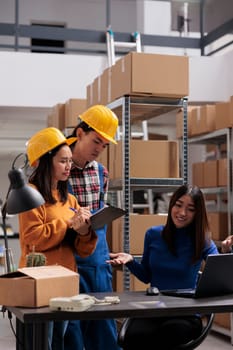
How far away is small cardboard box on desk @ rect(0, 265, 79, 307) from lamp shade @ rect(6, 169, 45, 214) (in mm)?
271

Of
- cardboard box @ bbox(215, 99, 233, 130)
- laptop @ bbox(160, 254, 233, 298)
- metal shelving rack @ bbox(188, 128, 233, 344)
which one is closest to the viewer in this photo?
laptop @ bbox(160, 254, 233, 298)

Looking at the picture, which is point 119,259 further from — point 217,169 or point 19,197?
point 217,169

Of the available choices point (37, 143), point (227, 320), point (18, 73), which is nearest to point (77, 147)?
point (37, 143)

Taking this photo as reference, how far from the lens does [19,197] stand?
2.31m

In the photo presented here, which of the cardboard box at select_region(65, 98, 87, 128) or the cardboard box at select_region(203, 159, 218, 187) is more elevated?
the cardboard box at select_region(65, 98, 87, 128)

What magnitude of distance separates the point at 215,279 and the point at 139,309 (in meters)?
0.49

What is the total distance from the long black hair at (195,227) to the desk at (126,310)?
54 cm

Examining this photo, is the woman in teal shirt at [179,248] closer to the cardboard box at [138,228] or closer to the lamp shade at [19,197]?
the lamp shade at [19,197]

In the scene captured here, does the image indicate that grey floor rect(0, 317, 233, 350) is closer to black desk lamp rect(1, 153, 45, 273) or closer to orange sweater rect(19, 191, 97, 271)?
orange sweater rect(19, 191, 97, 271)

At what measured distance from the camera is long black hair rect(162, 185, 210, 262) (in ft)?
10.4

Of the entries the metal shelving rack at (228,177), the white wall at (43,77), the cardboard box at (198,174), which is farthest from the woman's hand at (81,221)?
A: the white wall at (43,77)

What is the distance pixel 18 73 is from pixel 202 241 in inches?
172

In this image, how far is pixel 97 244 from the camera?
316 cm

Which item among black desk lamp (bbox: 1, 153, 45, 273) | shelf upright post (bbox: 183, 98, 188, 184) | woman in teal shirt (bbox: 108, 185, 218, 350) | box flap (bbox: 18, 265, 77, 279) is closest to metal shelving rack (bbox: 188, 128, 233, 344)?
Result: shelf upright post (bbox: 183, 98, 188, 184)
